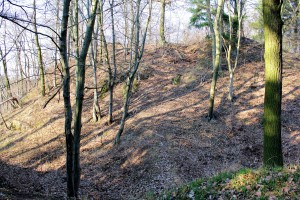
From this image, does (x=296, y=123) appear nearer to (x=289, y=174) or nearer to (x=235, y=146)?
(x=235, y=146)

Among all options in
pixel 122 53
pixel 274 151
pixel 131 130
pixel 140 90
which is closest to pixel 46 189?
pixel 131 130

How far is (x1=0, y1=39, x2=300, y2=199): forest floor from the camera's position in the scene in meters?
10.6

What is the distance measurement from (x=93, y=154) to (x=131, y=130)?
7.98ft

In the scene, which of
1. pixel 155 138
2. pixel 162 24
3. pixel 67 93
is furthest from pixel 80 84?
pixel 162 24

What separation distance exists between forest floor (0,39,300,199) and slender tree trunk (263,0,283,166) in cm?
320

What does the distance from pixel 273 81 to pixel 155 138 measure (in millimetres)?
7811

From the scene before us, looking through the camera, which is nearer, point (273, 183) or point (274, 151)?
point (273, 183)

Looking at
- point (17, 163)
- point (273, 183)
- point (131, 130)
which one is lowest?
point (17, 163)

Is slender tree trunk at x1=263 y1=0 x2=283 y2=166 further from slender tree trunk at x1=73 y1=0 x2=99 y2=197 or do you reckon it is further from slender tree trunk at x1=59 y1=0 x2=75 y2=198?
slender tree trunk at x1=59 y1=0 x2=75 y2=198

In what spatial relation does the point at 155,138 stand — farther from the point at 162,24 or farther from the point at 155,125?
the point at 162,24

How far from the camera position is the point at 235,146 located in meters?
12.5

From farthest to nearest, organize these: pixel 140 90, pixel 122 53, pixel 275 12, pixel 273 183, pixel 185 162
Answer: pixel 122 53
pixel 140 90
pixel 185 162
pixel 275 12
pixel 273 183

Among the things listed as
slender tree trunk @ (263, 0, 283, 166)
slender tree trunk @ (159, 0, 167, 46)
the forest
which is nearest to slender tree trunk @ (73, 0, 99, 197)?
the forest

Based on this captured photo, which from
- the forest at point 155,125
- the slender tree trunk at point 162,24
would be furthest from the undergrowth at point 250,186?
the slender tree trunk at point 162,24
